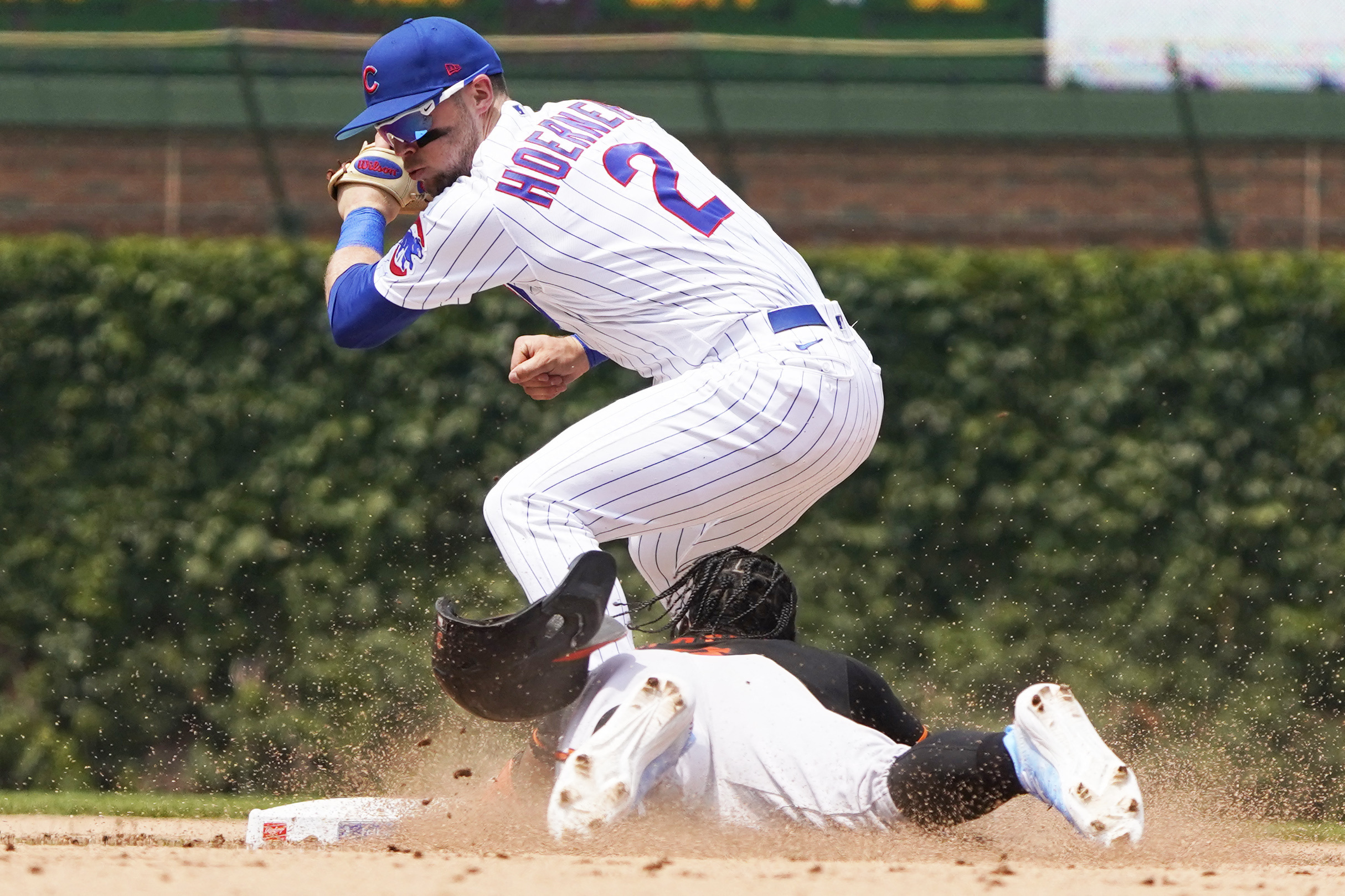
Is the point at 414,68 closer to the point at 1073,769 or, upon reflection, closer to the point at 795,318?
the point at 795,318

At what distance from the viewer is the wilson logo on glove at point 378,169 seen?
4.03m

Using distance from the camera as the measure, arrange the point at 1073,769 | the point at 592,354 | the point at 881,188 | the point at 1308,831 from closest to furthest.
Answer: the point at 1073,769, the point at 592,354, the point at 1308,831, the point at 881,188

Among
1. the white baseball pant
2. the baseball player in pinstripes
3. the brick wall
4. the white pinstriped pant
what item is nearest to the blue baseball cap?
the baseball player in pinstripes

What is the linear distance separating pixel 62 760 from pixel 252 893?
16.5 feet

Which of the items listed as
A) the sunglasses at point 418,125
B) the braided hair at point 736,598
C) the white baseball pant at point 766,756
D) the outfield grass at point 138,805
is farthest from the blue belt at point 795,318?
the outfield grass at point 138,805

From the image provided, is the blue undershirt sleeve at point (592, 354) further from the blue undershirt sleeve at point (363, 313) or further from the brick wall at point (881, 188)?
the brick wall at point (881, 188)

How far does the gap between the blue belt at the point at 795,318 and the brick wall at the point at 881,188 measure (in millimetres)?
5110

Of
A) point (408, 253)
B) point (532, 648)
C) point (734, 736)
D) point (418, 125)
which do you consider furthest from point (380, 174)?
point (734, 736)

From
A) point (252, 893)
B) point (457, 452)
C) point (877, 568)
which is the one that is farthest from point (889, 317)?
point (252, 893)

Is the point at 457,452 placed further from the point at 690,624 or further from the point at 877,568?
the point at 690,624

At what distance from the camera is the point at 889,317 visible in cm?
744

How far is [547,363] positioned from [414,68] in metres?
0.80


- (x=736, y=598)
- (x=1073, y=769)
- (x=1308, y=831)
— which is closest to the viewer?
(x=1073, y=769)

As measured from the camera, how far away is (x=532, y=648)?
11.1ft
